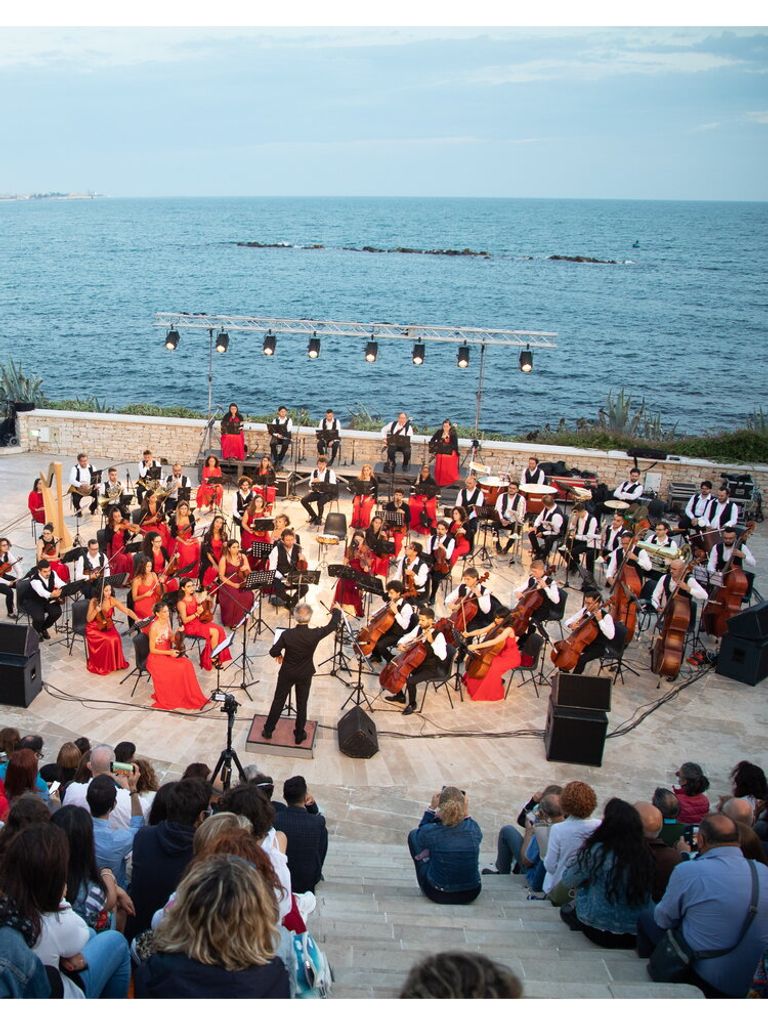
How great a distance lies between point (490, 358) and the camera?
188 ft

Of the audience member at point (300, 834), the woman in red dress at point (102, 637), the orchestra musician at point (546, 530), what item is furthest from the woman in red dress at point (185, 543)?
the audience member at point (300, 834)

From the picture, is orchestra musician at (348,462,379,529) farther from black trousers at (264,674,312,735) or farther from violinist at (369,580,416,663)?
black trousers at (264,674,312,735)

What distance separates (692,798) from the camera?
277 inches

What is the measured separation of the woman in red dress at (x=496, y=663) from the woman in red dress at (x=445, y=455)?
7129mm

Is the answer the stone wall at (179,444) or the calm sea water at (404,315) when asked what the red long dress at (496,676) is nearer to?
the stone wall at (179,444)

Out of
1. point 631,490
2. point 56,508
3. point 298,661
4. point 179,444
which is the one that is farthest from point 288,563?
point 179,444

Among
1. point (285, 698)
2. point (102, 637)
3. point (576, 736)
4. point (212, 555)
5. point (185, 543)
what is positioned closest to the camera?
point (285, 698)

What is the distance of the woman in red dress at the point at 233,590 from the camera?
1162cm

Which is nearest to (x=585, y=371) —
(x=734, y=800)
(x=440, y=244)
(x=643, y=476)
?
(x=643, y=476)

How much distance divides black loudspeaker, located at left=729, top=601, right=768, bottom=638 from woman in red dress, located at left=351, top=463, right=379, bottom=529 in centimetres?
593

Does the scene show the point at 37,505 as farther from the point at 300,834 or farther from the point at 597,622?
the point at 300,834

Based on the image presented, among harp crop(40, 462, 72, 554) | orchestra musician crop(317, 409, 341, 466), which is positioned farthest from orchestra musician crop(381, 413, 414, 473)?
harp crop(40, 462, 72, 554)

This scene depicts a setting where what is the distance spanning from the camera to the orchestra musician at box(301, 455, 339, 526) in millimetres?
15234

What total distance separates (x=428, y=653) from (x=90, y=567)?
437cm
